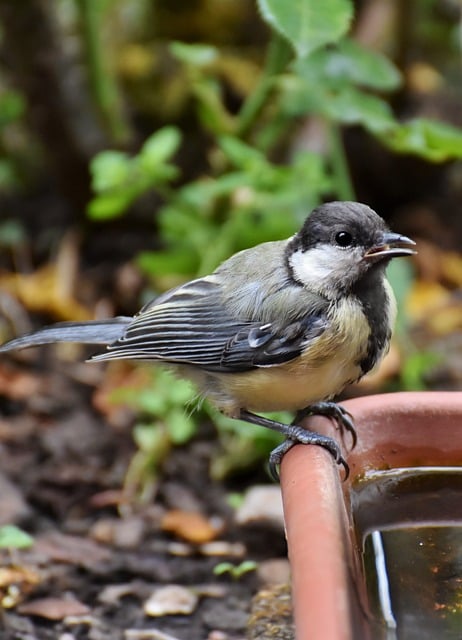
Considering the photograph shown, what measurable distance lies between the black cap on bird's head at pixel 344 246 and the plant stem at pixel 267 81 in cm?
125

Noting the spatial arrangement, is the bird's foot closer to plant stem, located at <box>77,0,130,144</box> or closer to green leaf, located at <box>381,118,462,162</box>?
green leaf, located at <box>381,118,462,162</box>

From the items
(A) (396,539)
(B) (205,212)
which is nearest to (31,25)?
(B) (205,212)

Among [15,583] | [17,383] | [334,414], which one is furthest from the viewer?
[17,383]

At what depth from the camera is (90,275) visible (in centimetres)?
492

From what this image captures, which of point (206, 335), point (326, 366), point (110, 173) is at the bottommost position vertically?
point (326, 366)

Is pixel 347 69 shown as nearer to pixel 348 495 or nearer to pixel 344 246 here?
pixel 344 246

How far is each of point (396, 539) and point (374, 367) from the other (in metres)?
0.56

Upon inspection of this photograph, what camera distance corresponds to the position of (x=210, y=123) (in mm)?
3992

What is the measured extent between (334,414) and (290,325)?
0.26 m

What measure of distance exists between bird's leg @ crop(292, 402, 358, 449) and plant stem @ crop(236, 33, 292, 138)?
151 cm

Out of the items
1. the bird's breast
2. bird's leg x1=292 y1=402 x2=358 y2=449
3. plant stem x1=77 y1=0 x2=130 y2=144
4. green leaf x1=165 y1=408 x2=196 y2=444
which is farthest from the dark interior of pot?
plant stem x1=77 y1=0 x2=130 y2=144

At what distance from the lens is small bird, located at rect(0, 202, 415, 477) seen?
2506 millimetres

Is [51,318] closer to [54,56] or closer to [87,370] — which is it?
[87,370]

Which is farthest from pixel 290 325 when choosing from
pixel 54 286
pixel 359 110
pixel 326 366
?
pixel 54 286
